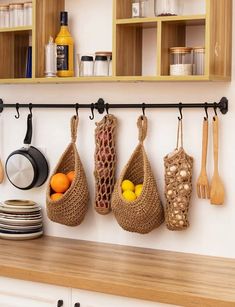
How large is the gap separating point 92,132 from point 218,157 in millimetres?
601

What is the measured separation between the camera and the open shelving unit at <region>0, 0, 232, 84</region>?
2.46m

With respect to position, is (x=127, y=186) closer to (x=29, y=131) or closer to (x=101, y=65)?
(x=101, y=65)

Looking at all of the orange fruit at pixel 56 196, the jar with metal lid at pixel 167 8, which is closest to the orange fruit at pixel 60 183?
the orange fruit at pixel 56 196

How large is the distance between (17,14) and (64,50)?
28 cm

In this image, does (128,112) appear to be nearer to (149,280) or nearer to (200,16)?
(200,16)

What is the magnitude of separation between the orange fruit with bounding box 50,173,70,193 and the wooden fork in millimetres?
583

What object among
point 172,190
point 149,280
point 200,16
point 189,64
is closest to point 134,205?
point 172,190

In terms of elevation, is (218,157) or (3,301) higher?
(218,157)

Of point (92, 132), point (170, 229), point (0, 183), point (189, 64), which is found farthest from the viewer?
point (0, 183)

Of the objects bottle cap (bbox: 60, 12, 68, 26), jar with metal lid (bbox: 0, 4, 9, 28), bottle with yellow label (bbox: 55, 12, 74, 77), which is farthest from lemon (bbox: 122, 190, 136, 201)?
jar with metal lid (bbox: 0, 4, 9, 28)

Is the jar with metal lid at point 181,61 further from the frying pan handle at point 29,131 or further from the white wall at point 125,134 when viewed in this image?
the frying pan handle at point 29,131

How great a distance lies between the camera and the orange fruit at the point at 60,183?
2824mm

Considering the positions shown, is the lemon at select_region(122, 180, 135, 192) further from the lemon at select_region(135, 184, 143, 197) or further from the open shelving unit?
the open shelving unit

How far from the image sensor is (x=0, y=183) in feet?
10.4
